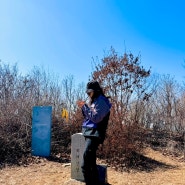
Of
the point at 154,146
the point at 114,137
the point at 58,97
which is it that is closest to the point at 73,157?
the point at 114,137

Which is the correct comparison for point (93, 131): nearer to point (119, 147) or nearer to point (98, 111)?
point (98, 111)

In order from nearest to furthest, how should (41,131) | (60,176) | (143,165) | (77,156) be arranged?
(77,156), (60,176), (143,165), (41,131)

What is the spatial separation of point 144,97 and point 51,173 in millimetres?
4517

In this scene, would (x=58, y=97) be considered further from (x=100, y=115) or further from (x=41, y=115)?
(x=100, y=115)

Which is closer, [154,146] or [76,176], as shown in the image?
[76,176]

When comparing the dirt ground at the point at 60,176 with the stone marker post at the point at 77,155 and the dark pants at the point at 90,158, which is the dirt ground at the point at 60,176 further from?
the dark pants at the point at 90,158

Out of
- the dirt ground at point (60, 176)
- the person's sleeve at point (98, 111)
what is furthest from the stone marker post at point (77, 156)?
the person's sleeve at point (98, 111)

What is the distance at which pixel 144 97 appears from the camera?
959 centimetres

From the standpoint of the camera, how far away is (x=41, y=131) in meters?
7.97

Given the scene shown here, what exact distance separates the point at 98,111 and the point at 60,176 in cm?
246

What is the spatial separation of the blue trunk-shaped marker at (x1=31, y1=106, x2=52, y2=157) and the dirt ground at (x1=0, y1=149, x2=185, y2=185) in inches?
20.6

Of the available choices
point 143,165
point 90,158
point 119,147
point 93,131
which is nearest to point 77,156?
point 90,158

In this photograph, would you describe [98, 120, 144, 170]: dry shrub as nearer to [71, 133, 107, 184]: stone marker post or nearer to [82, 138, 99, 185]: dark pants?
[71, 133, 107, 184]: stone marker post

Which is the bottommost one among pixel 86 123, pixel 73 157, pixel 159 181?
pixel 159 181
